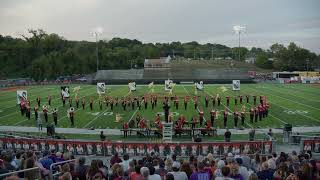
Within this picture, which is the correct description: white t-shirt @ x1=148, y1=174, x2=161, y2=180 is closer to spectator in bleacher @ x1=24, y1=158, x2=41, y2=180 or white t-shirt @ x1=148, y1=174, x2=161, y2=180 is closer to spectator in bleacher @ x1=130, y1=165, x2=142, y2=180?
spectator in bleacher @ x1=130, y1=165, x2=142, y2=180

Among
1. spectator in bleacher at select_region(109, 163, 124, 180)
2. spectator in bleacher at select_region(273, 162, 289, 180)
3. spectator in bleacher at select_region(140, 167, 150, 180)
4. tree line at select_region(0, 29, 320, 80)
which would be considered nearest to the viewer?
spectator in bleacher at select_region(140, 167, 150, 180)

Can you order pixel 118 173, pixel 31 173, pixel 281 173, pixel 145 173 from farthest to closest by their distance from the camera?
1. pixel 31 173
2. pixel 281 173
3. pixel 118 173
4. pixel 145 173

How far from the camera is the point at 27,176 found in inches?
320

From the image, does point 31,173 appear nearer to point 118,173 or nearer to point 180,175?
point 118,173

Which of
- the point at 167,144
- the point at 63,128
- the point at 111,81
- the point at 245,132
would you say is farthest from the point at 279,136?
the point at 111,81

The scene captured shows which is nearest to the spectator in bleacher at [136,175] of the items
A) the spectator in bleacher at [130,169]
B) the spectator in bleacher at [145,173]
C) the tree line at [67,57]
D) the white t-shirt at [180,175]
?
the spectator in bleacher at [145,173]

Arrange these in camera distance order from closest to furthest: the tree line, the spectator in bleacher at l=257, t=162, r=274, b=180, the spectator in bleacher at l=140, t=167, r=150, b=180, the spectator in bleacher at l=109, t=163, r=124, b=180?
the spectator in bleacher at l=140, t=167, r=150, b=180 → the spectator in bleacher at l=109, t=163, r=124, b=180 → the spectator in bleacher at l=257, t=162, r=274, b=180 → the tree line

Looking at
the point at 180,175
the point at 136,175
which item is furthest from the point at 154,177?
the point at 180,175

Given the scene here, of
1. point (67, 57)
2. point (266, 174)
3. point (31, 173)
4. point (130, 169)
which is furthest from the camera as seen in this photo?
point (67, 57)

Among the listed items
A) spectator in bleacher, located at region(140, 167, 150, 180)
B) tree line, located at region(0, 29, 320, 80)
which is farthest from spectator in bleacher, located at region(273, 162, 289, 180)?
tree line, located at region(0, 29, 320, 80)

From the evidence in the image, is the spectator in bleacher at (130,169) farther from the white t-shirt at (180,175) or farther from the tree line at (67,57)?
the tree line at (67,57)

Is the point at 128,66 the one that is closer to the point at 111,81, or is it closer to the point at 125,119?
the point at 111,81

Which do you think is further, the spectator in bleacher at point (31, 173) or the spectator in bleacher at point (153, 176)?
the spectator in bleacher at point (31, 173)

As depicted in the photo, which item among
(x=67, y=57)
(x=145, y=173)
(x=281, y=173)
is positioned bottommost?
(x=281, y=173)
